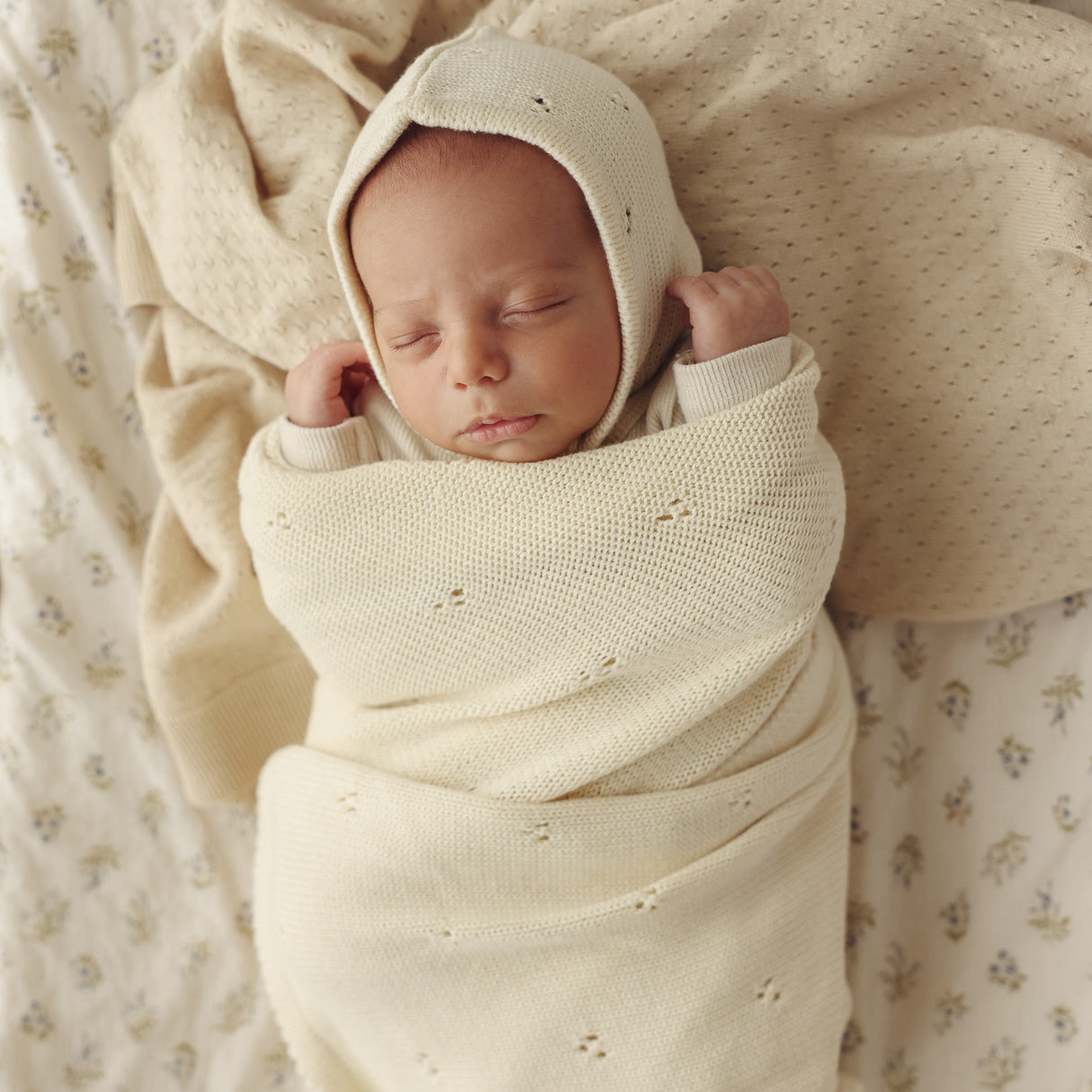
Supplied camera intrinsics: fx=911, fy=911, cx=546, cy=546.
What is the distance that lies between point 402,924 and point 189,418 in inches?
25.7

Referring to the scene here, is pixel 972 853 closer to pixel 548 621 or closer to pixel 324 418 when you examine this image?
pixel 548 621

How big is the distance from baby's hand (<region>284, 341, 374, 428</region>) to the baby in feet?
0.33

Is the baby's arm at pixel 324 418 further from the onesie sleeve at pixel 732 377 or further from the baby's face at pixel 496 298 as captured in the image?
the onesie sleeve at pixel 732 377

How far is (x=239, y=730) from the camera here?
1.19m

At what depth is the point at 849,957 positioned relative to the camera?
47.5 inches

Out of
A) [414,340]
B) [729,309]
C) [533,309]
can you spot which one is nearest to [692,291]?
[729,309]

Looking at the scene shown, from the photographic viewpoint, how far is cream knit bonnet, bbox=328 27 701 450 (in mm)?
796

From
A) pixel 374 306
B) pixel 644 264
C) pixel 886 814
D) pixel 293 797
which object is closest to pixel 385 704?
pixel 293 797

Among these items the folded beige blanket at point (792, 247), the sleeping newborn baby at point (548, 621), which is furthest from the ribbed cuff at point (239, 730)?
the sleeping newborn baby at point (548, 621)

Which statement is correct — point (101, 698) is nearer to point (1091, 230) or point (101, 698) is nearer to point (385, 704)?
point (385, 704)

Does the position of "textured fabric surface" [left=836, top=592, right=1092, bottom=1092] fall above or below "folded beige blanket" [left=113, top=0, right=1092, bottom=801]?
below

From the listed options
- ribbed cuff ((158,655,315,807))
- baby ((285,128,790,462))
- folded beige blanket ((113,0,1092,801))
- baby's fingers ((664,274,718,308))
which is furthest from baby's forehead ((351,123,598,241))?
ribbed cuff ((158,655,315,807))

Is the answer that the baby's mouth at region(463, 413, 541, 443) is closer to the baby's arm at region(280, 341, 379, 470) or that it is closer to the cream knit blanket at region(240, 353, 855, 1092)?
the cream knit blanket at region(240, 353, 855, 1092)

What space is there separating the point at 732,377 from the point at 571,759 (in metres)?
0.40
